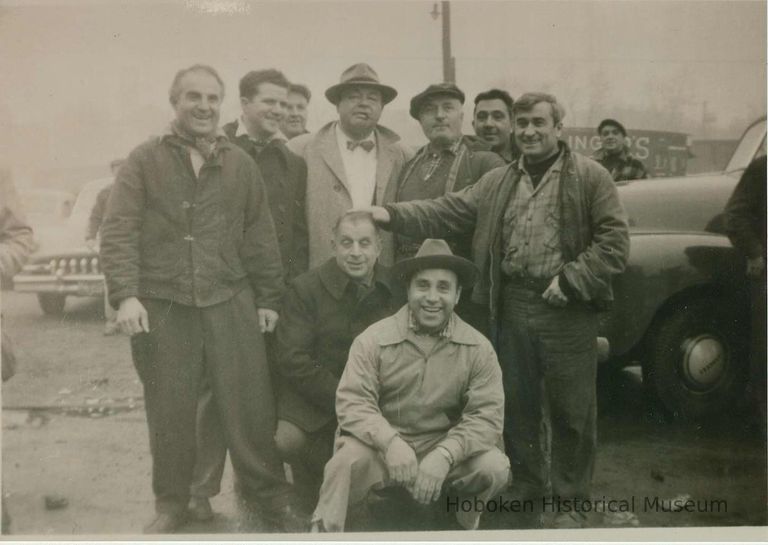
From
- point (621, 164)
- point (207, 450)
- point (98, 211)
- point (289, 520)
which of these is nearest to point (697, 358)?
point (621, 164)

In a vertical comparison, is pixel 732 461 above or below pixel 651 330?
below

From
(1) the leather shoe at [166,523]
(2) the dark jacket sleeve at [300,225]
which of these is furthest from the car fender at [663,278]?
(1) the leather shoe at [166,523]

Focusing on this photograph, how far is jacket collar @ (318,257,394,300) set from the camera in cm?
372

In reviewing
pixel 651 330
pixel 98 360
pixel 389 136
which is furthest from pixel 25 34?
pixel 651 330

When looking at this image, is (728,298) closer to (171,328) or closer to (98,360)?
(171,328)

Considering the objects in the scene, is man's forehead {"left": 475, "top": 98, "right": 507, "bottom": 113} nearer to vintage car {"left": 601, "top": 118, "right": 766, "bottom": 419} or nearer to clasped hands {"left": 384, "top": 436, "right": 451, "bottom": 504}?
vintage car {"left": 601, "top": 118, "right": 766, "bottom": 419}

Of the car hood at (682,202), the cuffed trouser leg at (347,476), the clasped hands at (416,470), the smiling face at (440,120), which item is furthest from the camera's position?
the car hood at (682,202)

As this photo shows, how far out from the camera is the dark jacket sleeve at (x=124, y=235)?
3.64m

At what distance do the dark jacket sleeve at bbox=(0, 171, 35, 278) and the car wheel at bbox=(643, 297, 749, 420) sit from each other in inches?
142

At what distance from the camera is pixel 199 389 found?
3.74m

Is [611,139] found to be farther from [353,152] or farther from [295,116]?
[295,116]

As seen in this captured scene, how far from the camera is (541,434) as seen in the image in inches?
149

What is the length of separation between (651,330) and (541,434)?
3.08 ft
